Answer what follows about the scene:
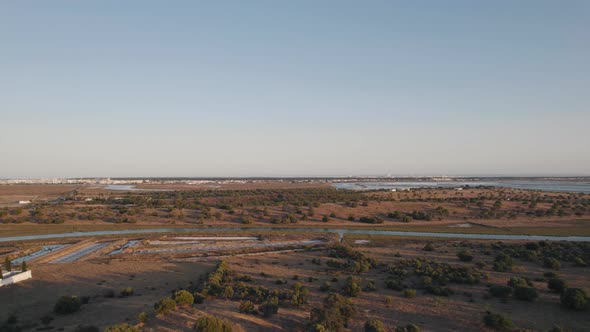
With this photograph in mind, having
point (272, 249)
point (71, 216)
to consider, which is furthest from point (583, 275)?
point (71, 216)

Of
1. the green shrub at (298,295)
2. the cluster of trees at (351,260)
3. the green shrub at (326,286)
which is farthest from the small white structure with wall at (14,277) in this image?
the cluster of trees at (351,260)

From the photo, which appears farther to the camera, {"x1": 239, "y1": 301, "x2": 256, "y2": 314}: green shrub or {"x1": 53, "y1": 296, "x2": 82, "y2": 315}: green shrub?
{"x1": 53, "y1": 296, "x2": 82, "y2": 315}: green shrub

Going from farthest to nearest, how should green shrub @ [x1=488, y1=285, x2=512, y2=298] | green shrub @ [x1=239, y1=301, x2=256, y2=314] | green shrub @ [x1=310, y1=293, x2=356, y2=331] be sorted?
1. green shrub @ [x1=488, y1=285, x2=512, y2=298]
2. green shrub @ [x1=239, y1=301, x2=256, y2=314]
3. green shrub @ [x1=310, y1=293, x2=356, y2=331]

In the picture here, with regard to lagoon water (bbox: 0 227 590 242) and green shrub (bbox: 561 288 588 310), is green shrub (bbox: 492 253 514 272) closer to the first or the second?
green shrub (bbox: 561 288 588 310)

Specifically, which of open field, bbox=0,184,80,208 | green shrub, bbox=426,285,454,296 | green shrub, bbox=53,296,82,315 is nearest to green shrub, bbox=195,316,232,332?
green shrub, bbox=53,296,82,315

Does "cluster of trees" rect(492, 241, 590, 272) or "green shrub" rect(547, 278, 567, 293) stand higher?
"green shrub" rect(547, 278, 567, 293)

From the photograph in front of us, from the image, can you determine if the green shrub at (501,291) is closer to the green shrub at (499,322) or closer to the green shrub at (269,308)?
the green shrub at (499,322)

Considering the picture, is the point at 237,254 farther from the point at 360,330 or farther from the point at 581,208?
the point at 581,208
